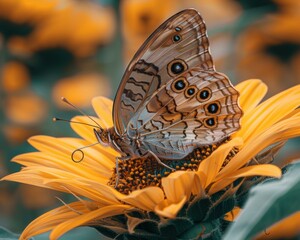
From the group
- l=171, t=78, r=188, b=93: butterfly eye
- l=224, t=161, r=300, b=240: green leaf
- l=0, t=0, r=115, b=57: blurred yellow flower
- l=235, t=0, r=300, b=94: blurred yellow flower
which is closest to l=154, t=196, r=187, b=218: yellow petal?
l=224, t=161, r=300, b=240: green leaf

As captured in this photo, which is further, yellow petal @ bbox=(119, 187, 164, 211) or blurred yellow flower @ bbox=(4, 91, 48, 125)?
blurred yellow flower @ bbox=(4, 91, 48, 125)

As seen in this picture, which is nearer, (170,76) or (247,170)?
(247,170)

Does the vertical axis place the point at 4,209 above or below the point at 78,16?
below

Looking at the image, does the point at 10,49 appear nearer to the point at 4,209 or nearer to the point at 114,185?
the point at 4,209

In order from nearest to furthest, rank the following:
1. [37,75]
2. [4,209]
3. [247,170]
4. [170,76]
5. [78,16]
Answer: [247,170], [170,76], [4,209], [37,75], [78,16]

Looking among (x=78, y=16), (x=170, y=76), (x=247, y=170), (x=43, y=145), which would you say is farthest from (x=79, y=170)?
(x=78, y=16)

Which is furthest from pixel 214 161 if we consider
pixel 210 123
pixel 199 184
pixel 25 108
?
pixel 25 108

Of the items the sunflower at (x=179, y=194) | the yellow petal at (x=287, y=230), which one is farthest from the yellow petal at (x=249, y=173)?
the yellow petal at (x=287, y=230)

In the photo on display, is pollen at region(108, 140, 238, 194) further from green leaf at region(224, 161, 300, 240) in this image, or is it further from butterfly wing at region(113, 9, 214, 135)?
green leaf at region(224, 161, 300, 240)
